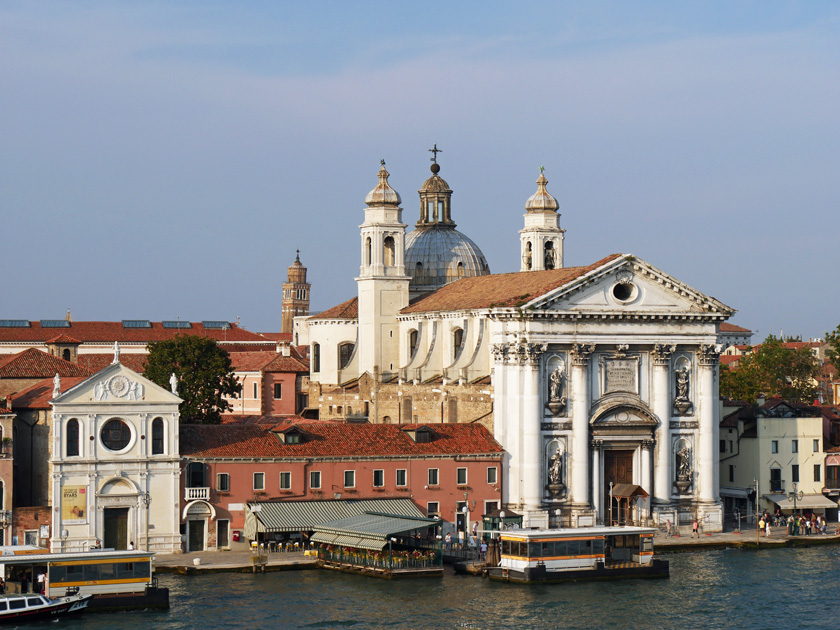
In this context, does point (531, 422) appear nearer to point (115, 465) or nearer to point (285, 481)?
point (285, 481)

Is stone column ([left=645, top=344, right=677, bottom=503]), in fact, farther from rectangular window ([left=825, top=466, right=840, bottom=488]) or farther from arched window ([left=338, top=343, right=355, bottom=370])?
arched window ([left=338, top=343, right=355, bottom=370])

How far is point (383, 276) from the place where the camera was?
7325 centimetres

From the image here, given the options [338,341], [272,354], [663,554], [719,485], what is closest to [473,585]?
[663,554]

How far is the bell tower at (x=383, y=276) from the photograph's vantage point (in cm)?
7294

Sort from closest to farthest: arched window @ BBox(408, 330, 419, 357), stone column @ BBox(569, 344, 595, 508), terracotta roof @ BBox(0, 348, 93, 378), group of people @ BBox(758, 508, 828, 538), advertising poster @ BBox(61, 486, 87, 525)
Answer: advertising poster @ BBox(61, 486, 87, 525), stone column @ BBox(569, 344, 595, 508), group of people @ BBox(758, 508, 828, 538), terracotta roof @ BBox(0, 348, 93, 378), arched window @ BBox(408, 330, 419, 357)

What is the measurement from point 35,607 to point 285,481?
44.5 ft

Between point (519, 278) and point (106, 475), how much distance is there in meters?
21.1

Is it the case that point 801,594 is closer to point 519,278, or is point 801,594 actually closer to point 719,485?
point 719,485

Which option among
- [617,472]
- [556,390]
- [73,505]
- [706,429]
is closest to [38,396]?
[73,505]

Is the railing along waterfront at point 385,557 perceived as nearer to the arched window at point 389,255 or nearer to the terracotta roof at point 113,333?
the arched window at point 389,255

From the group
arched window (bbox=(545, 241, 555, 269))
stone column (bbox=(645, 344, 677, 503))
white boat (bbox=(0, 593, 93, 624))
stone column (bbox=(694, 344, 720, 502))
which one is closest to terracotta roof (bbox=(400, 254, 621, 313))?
stone column (bbox=(645, 344, 677, 503))

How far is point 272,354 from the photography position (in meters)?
92.9

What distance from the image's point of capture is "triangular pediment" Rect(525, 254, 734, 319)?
60844 millimetres

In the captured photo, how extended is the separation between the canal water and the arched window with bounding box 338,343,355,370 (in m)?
24.5
